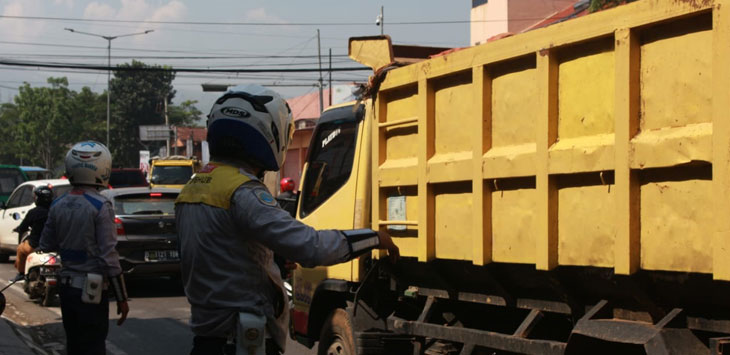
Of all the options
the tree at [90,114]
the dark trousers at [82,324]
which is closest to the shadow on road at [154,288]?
the dark trousers at [82,324]

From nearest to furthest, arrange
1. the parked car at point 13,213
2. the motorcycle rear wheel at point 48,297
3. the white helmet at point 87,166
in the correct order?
the white helmet at point 87,166, the motorcycle rear wheel at point 48,297, the parked car at point 13,213

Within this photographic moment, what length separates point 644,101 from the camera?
12.3ft

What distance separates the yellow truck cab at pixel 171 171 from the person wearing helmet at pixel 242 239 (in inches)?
911

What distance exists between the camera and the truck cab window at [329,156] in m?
6.44

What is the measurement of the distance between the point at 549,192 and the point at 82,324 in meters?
2.97

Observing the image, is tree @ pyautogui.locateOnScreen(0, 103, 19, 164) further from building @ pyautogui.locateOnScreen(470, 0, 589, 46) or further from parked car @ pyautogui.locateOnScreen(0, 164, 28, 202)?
building @ pyautogui.locateOnScreen(470, 0, 589, 46)

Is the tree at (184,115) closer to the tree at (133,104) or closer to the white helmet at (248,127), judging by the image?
the tree at (133,104)

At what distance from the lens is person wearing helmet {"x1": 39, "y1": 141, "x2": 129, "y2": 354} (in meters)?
5.39

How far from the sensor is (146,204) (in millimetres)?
12805

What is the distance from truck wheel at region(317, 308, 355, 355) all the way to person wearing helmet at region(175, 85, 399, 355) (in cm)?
268

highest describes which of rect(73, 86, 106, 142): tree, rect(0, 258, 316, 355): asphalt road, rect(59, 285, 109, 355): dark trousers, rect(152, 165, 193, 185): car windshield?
rect(73, 86, 106, 142): tree

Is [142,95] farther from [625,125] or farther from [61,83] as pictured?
[625,125]

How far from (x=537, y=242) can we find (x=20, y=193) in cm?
1548

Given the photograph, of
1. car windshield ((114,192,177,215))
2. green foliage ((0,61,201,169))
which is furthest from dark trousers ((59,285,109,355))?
green foliage ((0,61,201,169))
